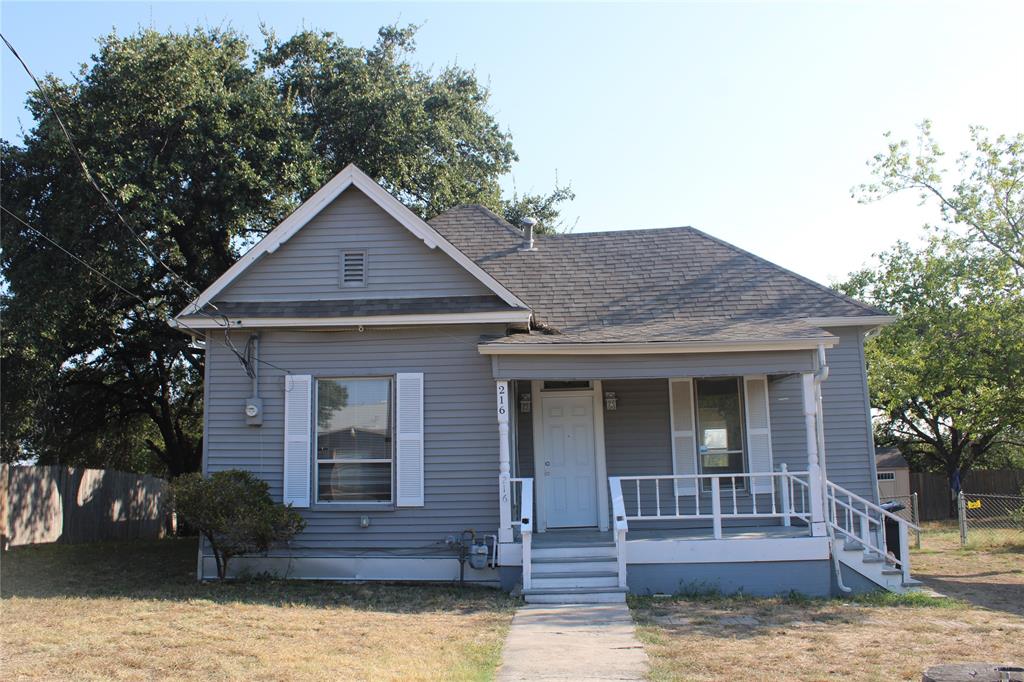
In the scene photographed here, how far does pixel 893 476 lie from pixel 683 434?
79.7 feet

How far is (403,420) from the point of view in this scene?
1187cm

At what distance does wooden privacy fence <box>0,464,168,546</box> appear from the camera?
1728cm

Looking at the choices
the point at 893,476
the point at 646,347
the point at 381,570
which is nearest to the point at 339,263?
the point at 381,570

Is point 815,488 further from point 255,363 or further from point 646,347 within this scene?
point 255,363

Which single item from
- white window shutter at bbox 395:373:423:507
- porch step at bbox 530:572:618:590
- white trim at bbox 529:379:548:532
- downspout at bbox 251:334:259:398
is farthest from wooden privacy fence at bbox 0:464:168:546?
porch step at bbox 530:572:618:590

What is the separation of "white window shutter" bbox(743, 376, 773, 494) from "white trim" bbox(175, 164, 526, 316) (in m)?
4.14

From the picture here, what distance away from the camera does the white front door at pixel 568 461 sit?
1244cm

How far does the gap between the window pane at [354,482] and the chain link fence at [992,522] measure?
12280 millimetres

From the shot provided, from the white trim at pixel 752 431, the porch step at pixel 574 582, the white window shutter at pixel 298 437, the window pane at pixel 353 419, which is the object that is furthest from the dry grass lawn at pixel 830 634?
the white window shutter at pixel 298 437

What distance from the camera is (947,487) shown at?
31641mm

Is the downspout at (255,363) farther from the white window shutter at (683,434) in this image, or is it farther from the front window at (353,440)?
the white window shutter at (683,434)

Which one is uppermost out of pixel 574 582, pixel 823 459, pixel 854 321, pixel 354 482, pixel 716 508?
pixel 854 321

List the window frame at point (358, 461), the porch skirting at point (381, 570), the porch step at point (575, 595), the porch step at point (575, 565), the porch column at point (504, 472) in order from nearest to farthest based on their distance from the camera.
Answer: the porch step at point (575, 595)
the porch step at point (575, 565)
the porch column at point (504, 472)
the porch skirting at point (381, 570)
the window frame at point (358, 461)

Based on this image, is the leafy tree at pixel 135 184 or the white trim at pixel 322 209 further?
the leafy tree at pixel 135 184
